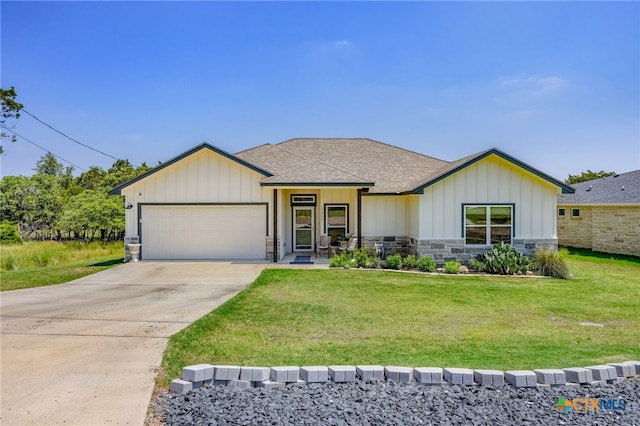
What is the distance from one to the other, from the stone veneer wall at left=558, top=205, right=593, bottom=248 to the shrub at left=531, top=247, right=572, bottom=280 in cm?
999

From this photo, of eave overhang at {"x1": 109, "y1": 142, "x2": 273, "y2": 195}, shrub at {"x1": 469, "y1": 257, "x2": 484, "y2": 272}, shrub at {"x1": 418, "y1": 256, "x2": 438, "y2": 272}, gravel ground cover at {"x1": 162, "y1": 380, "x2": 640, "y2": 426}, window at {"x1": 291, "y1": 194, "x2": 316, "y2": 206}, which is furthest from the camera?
window at {"x1": 291, "y1": 194, "x2": 316, "y2": 206}

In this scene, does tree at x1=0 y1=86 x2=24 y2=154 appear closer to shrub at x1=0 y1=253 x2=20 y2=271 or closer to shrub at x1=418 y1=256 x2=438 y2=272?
shrub at x1=0 y1=253 x2=20 y2=271

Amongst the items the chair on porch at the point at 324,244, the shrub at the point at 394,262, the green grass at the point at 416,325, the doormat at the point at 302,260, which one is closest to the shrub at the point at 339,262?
the doormat at the point at 302,260

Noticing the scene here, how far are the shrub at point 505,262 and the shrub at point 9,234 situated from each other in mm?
31022

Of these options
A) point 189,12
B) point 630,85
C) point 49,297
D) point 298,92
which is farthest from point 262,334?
point 630,85

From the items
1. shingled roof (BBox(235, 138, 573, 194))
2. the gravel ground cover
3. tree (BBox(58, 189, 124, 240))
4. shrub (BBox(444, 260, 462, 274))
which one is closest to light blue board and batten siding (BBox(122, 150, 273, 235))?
shingled roof (BBox(235, 138, 573, 194))

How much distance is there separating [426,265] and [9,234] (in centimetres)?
2984

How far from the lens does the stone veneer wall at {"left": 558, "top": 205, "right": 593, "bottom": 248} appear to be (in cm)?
2047

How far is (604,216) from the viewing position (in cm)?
1905

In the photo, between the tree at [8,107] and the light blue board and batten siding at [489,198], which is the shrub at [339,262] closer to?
the light blue board and batten siding at [489,198]

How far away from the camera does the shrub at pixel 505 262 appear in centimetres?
1238

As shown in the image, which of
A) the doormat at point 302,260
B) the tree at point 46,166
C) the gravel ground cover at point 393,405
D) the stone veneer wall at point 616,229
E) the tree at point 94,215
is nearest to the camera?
the gravel ground cover at point 393,405

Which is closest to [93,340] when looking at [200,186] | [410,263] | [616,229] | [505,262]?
[200,186]

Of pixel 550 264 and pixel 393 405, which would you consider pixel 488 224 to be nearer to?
pixel 550 264
